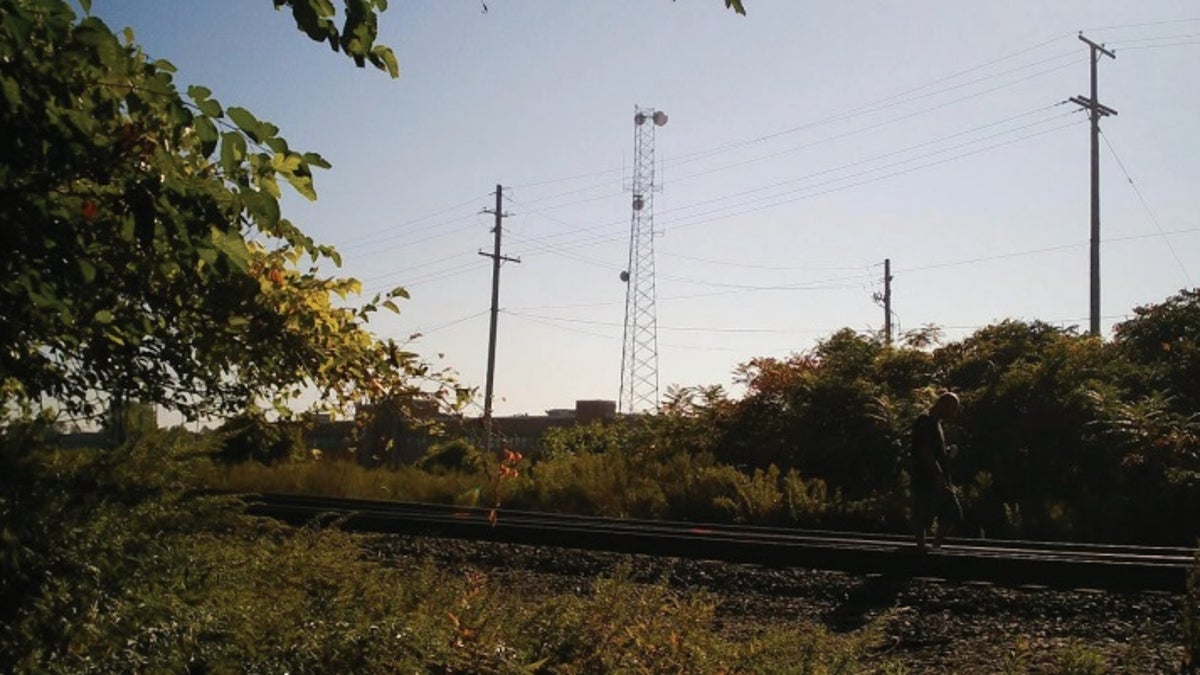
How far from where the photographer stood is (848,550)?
356 inches

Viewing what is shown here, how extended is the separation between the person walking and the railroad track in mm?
310

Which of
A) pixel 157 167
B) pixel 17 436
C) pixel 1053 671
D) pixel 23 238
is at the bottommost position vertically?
pixel 1053 671

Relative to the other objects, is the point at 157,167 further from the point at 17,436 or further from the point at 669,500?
the point at 669,500

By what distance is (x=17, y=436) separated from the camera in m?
4.54

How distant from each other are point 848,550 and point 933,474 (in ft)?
6.08

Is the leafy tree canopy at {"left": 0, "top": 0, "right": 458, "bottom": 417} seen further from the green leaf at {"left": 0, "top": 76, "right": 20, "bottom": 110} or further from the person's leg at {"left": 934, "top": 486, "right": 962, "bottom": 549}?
the person's leg at {"left": 934, "top": 486, "right": 962, "bottom": 549}

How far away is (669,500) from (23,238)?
14.1 metres

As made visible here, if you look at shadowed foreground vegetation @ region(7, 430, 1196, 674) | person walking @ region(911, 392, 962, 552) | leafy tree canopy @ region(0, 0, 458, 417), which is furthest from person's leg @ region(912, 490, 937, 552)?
leafy tree canopy @ region(0, 0, 458, 417)

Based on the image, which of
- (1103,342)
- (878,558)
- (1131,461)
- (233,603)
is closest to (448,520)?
(878,558)

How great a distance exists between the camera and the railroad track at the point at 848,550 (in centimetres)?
790

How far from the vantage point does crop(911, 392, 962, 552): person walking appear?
34.0 ft

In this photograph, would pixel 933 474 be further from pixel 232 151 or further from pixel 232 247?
pixel 232 151

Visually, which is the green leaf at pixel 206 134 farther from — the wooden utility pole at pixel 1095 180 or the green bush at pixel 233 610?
the wooden utility pole at pixel 1095 180

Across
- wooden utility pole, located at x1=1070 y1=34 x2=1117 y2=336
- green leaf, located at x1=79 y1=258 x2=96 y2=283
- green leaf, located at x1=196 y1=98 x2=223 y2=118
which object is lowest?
green leaf, located at x1=79 y1=258 x2=96 y2=283
